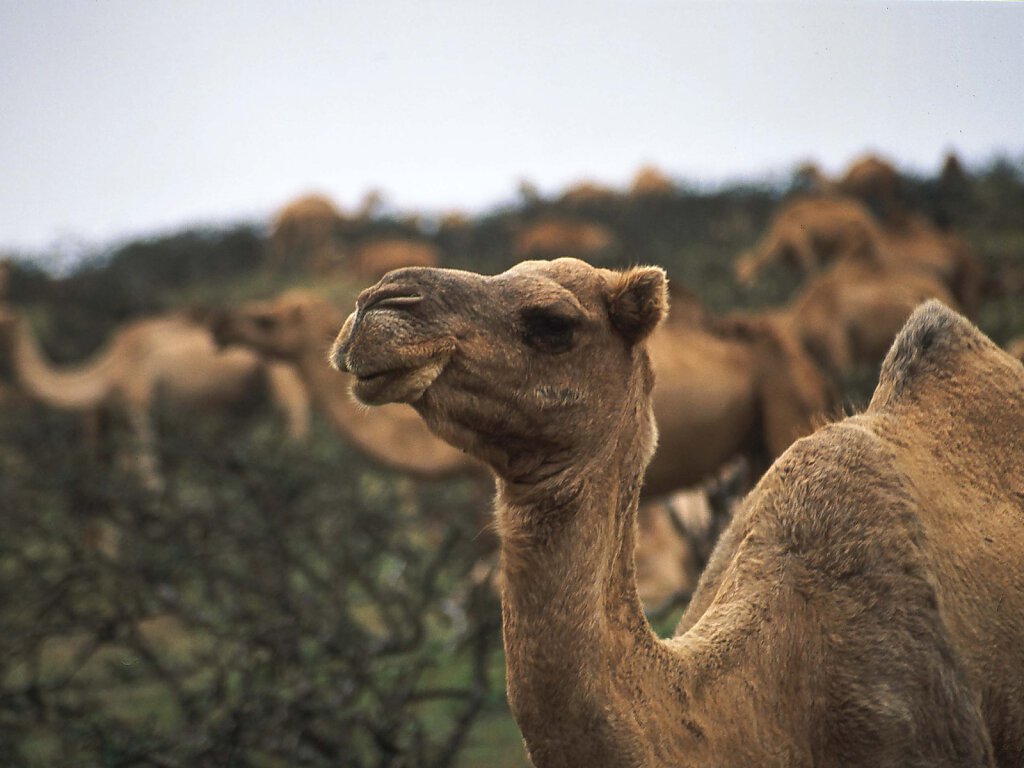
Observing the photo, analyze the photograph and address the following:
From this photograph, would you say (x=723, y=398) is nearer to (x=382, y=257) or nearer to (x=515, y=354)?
(x=515, y=354)

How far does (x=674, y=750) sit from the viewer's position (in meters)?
2.69

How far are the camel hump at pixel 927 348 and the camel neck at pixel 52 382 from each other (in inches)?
488

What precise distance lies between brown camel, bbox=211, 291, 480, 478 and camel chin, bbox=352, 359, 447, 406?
5.48 m

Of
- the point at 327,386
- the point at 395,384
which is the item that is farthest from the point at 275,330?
the point at 395,384

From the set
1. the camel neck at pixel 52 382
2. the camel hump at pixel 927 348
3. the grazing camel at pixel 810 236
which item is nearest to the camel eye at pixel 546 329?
the camel hump at pixel 927 348

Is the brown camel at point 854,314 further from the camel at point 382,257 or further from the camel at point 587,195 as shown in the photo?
the camel at point 587,195

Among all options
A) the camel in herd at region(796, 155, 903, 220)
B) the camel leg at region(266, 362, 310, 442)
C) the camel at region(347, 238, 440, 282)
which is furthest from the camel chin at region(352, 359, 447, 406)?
Result: the camel at region(347, 238, 440, 282)

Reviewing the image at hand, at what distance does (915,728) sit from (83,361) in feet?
71.5

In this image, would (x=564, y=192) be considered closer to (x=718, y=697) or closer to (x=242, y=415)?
(x=242, y=415)

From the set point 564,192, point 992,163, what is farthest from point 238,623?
point 564,192

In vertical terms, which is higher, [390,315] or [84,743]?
[390,315]

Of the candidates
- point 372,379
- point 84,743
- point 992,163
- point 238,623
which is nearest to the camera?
point 372,379

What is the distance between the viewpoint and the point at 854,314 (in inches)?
498

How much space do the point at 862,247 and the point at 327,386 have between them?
655cm
